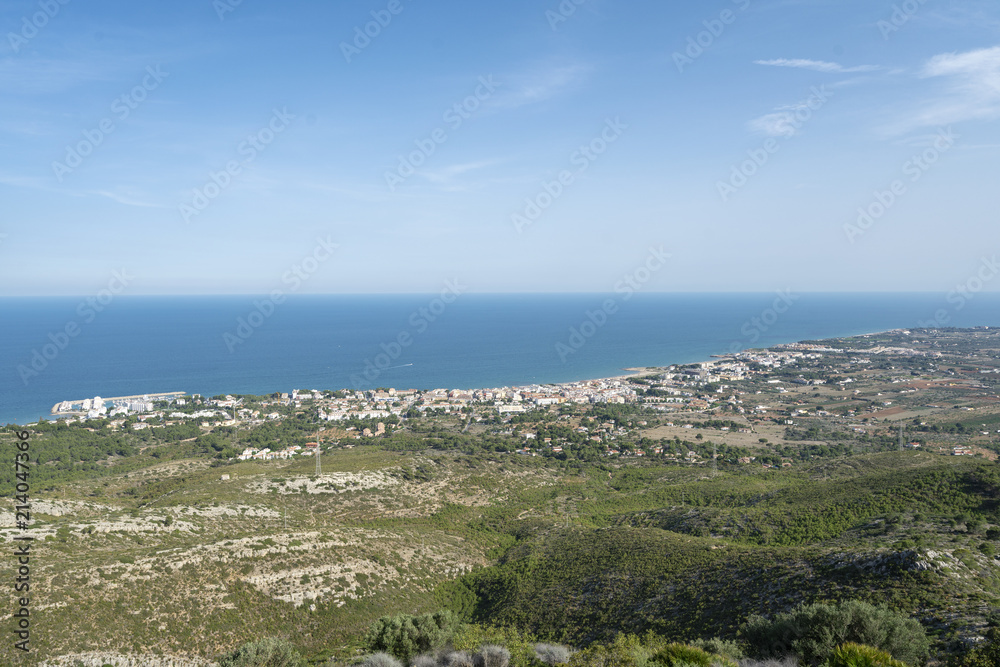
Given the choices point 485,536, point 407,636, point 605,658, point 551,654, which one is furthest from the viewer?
point 485,536

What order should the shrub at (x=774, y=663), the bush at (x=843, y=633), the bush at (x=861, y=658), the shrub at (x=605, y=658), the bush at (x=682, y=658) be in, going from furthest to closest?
the shrub at (x=605, y=658) < the bush at (x=843, y=633) < the shrub at (x=774, y=663) < the bush at (x=682, y=658) < the bush at (x=861, y=658)

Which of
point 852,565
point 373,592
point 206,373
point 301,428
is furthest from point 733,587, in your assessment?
point 206,373

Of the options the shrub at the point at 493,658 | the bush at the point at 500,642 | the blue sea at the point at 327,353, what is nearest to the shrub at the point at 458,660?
the shrub at the point at 493,658

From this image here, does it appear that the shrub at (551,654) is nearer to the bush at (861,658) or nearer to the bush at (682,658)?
the bush at (682,658)

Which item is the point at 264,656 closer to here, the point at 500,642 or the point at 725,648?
the point at 500,642

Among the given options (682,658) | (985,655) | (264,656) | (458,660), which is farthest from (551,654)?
(985,655)

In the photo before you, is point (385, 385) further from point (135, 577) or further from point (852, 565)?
point (852, 565)

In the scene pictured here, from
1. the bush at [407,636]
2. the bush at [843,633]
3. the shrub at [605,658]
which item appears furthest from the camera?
the bush at [407,636]
